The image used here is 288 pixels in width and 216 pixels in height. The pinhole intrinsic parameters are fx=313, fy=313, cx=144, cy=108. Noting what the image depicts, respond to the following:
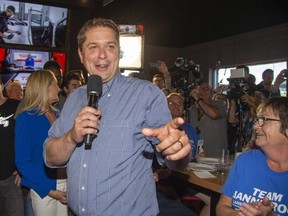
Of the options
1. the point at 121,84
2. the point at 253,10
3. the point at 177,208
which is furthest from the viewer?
the point at 253,10

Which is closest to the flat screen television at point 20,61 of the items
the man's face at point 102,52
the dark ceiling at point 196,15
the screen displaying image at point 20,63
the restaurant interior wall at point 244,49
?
the screen displaying image at point 20,63

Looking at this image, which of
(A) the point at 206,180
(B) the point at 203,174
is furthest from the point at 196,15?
(A) the point at 206,180

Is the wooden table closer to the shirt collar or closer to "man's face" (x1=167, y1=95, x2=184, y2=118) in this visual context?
"man's face" (x1=167, y1=95, x2=184, y2=118)

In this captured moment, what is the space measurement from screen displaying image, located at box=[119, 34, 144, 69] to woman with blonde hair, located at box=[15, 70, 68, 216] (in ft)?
10.9

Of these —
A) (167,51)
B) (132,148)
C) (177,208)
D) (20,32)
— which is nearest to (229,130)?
(177,208)

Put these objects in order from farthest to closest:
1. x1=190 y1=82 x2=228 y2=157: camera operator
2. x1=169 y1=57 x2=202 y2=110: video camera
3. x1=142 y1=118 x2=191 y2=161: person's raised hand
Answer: x1=190 y1=82 x2=228 y2=157: camera operator
x1=169 y1=57 x2=202 y2=110: video camera
x1=142 y1=118 x2=191 y2=161: person's raised hand

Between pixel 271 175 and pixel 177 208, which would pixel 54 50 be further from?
pixel 271 175

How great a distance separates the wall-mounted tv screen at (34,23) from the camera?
17.7 ft

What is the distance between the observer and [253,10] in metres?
6.59

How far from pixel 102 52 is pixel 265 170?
118 cm

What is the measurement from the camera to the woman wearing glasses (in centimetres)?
181

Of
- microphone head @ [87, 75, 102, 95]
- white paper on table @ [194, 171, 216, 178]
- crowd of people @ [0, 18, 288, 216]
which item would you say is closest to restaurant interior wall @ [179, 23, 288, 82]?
white paper on table @ [194, 171, 216, 178]

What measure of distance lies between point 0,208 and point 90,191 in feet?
6.35

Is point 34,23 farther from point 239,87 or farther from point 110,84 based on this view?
point 110,84
